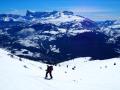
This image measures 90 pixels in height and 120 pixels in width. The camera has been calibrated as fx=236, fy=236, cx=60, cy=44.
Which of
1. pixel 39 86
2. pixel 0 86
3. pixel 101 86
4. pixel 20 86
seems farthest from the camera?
pixel 101 86

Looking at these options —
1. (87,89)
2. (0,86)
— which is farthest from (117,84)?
(0,86)

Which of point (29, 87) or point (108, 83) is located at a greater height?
point (29, 87)

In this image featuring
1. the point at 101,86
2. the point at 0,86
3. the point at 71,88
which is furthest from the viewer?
the point at 101,86

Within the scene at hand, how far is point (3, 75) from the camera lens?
80.8ft

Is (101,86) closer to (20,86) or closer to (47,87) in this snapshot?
(47,87)

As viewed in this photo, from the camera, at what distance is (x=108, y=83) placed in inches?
1270

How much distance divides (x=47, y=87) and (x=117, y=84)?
37.1ft

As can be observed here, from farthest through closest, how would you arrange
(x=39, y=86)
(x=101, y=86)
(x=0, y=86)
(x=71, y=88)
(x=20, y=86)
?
(x=101, y=86)
(x=71, y=88)
(x=39, y=86)
(x=20, y=86)
(x=0, y=86)

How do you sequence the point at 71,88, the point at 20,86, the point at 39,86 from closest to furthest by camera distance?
1. the point at 20,86
2. the point at 39,86
3. the point at 71,88

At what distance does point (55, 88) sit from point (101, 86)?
8.09 m

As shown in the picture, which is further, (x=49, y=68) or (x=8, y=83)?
(x=49, y=68)

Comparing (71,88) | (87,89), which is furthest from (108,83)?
(71,88)

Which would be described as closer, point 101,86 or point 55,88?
point 55,88

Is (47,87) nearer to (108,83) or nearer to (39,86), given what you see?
(39,86)
